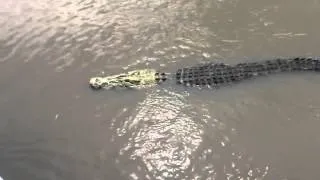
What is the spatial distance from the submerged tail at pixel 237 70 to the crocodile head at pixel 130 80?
0.36 m

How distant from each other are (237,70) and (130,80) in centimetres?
163

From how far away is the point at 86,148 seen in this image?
6.61m

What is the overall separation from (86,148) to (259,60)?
123 inches

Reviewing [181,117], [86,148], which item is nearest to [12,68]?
Answer: [86,148]

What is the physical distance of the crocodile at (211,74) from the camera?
7480mm

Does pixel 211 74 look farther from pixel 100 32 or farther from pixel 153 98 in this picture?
pixel 100 32

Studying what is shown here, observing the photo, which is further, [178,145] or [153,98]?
[153,98]

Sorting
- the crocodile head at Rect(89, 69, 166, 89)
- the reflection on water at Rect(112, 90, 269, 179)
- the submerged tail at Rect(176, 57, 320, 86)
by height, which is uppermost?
the crocodile head at Rect(89, 69, 166, 89)

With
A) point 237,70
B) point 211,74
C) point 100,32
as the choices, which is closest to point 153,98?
point 211,74

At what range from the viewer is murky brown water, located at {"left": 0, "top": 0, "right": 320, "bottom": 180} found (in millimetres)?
6285

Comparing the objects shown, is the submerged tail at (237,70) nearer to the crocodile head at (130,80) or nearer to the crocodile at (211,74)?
the crocodile at (211,74)

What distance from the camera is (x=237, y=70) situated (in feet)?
24.8

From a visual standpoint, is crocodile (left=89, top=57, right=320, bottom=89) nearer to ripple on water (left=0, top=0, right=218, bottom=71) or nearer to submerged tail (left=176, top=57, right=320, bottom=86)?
submerged tail (left=176, top=57, right=320, bottom=86)

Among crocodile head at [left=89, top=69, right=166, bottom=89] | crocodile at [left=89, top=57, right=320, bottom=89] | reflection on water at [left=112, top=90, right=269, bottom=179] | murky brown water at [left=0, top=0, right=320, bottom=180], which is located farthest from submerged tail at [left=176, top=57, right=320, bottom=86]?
reflection on water at [left=112, top=90, right=269, bottom=179]
